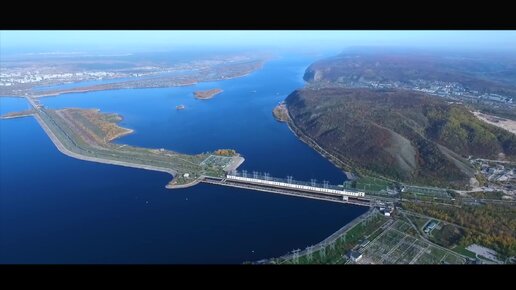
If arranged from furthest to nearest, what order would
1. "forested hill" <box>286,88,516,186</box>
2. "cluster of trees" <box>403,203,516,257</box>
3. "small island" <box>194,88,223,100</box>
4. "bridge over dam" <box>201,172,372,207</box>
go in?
1. "small island" <box>194,88,223,100</box>
2. "forested hill" <box>286,88,516,186</box>
3. "bridge over dam" <box>201,172,372,207</box>
4. "cluster of trees" <box>403,203,516,257</box>

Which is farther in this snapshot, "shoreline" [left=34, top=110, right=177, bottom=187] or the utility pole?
"shoreline" [left=34, top=110, right=177, bottom=187]

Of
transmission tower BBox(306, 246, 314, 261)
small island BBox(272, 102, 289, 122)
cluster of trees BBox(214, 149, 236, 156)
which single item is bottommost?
small island BBox(272, 102, 289, 122)

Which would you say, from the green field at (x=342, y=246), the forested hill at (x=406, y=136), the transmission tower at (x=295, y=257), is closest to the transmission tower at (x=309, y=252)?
the green field at (x=342, y=246)

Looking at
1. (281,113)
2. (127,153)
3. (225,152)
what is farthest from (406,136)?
(127,153)

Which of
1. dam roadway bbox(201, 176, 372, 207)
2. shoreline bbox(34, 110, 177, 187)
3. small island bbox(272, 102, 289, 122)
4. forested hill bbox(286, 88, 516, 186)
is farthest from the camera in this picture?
small island bbox(272, 102, 289, 122)

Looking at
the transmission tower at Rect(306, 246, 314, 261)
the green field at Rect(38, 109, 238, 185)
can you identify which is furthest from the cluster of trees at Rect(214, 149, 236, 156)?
the transmission tower at Rect(306, 246, 314, 261)

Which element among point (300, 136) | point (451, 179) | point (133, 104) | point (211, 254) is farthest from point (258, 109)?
point (211, 254)

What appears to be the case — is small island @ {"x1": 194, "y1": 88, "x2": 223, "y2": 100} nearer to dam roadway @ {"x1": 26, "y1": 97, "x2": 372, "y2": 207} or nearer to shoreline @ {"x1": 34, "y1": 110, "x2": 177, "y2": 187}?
shoreline @ {"x1": 34, "y1": 110, "x2": 177, "y2": 187}
